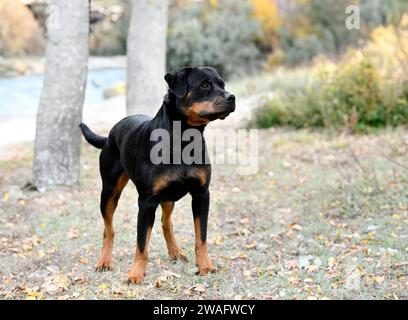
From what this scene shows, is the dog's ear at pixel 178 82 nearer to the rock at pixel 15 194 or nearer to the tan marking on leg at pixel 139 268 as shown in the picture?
the tan marking on leg at pixel 139 268

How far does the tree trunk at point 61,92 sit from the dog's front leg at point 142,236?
3.72m

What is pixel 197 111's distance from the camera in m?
4.71

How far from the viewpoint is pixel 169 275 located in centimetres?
504

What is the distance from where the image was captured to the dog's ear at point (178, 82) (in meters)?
4.73

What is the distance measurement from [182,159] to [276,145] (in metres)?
7.05

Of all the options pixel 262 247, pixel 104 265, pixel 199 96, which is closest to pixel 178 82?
pixel 199 96

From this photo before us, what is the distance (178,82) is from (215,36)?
66.7 ft

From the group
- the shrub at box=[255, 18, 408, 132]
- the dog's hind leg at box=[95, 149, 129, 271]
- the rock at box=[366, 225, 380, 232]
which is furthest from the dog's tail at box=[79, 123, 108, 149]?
the shrub at box=[255, 18, 408, 132]

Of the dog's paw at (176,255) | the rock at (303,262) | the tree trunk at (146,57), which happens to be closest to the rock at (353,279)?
the rock at (303,262)

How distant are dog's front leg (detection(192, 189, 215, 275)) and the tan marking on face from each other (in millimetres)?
553

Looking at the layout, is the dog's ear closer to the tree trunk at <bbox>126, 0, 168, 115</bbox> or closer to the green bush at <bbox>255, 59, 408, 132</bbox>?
the tree trunk at <bbox>126, 0, 168, 115</bbox>

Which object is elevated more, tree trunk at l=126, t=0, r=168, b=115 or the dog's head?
tree trunk at l=126, t=0, r=168, b=115

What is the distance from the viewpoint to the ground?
4766 mm
